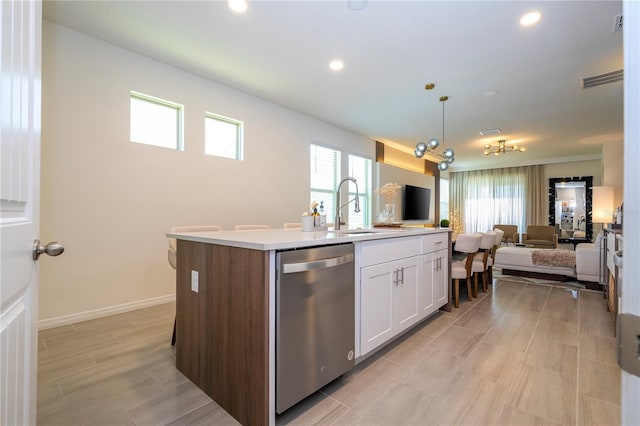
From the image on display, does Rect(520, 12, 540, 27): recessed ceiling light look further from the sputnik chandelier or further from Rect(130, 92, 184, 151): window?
the sputnik chandelier

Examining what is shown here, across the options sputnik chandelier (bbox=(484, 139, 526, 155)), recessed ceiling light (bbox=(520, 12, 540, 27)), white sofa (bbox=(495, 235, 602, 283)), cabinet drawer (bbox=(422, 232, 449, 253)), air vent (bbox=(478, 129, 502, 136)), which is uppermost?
recessed ceiling light (bbox=(520, 12, 540, 27))

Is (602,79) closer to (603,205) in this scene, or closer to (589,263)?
(589,263)

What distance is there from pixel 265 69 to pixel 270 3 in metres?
1.12

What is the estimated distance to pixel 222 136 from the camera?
13.1 ft

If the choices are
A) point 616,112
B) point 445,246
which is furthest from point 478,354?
point 616,112

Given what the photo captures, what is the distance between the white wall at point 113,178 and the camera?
265 centimetres

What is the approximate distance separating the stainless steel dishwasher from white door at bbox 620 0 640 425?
114 centimetres

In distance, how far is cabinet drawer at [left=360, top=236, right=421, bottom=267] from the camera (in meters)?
1.91

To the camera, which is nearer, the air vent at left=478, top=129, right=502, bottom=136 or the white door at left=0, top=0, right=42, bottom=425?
the white door at left=0, top=0, right=42, bottom=425

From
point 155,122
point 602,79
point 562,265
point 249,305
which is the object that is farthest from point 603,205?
point 155,122

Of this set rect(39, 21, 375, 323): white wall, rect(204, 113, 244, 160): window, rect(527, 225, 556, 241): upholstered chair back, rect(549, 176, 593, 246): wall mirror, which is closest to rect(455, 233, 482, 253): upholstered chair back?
rect(39, 21, 375, 323): white wall

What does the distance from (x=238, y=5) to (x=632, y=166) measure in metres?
2.85

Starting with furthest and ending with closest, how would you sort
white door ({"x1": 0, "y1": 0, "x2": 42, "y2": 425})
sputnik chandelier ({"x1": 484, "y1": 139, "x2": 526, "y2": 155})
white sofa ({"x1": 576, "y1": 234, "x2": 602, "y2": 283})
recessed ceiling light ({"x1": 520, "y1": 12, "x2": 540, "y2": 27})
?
sputnik chandelier ({"x1": 484, "y1": 139, "x2": 526, "y2": 155})
white sofa ({"x1": 576, "y1": 234, "x2": 602, "y2": 283})
recessed ceiling light ({"x1": 520, "y1": 12, "x2": 540, "y2": 27})
white door ({"x1": 0, "y1": 0, "x2": 42, "y2": 425})

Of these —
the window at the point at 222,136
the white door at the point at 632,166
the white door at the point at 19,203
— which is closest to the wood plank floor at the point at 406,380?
the white door at the point at 19,203
